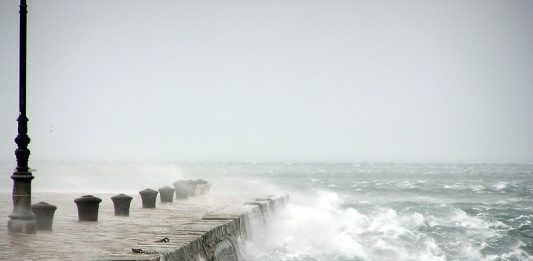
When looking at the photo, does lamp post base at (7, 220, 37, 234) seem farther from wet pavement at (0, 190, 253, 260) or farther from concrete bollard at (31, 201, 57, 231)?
concrete bollard at (31, 201, 57, 231)

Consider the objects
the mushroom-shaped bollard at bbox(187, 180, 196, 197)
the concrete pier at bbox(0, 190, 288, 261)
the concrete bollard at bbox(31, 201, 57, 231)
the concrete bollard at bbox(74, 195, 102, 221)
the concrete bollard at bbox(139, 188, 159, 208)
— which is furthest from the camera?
the mushroom-shaped bollard at bbox(187, 180, 196, 197)

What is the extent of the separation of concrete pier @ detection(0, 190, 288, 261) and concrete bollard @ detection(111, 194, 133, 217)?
0.21m

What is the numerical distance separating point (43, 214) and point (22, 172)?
2.99 ft

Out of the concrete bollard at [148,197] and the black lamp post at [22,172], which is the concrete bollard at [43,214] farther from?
the concrete bollard at [148,197]

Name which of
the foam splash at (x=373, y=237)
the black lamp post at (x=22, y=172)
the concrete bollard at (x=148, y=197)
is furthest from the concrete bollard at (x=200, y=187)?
the black lamp post at (x=22, y=172)

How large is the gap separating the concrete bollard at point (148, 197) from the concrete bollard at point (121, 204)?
2.14 meters

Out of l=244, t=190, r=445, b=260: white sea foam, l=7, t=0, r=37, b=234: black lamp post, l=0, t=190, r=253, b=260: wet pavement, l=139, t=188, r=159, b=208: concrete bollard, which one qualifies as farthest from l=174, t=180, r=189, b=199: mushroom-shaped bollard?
l=7, t=0, r=37, b=234: black lamp post

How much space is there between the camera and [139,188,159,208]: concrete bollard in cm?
1664

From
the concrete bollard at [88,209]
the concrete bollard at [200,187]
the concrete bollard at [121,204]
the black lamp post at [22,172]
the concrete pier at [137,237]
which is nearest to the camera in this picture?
the concrete pier at [137,237]

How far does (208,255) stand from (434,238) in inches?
487

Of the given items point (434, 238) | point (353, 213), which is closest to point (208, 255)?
point (434, 238)

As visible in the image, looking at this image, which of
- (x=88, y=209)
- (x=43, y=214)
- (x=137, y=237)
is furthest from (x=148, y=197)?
(x=137, y=237)

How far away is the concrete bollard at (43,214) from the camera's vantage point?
11.3 meters

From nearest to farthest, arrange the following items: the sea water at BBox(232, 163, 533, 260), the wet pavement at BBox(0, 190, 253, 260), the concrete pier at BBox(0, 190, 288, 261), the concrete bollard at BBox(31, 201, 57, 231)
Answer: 1. the concrete pier at BBox(0, 190, 288, 261)
2. the wet pavement at BBox(0, 190, 253, 260)
3. the concrete bollard at BBox(31, 201, 57, 231)
4. the sea water at BBox(232, 163, 533, 260)
